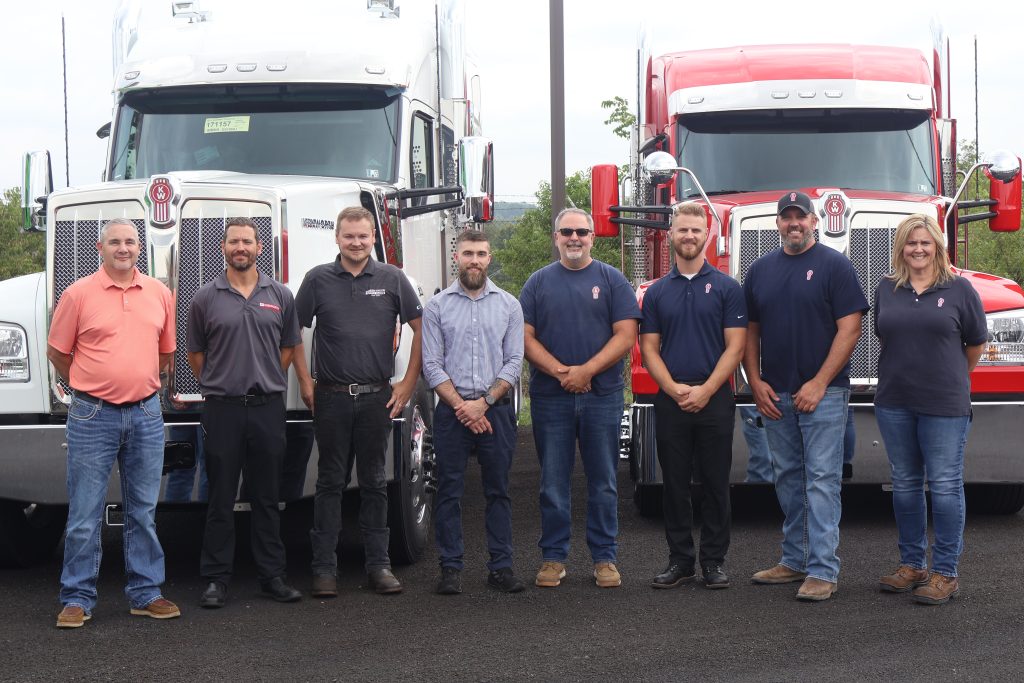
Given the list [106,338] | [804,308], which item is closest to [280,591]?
[106,338]

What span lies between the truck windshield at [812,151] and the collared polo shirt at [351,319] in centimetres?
355

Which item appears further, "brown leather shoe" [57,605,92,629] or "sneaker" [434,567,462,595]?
→ "sneaker" [434,567,462,595]

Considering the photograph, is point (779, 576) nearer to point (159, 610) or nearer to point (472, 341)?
point (472, 341)

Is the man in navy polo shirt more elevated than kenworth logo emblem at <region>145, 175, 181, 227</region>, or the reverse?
kenworth logo emblem at <region>145, 175, 181, 227</region>

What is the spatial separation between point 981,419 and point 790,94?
2923 millimetres

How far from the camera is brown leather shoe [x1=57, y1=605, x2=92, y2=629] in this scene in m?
6.58

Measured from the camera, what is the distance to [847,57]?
33.4 feet

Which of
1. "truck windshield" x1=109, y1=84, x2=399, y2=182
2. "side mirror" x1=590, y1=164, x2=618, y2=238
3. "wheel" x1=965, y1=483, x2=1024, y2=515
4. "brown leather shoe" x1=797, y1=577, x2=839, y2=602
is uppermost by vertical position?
"truck windshield" x1=109, y1=84, x2=399, y2=182

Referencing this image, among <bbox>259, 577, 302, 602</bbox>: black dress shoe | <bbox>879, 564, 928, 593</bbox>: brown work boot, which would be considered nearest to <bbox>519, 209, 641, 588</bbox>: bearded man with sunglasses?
<bbox>259, 577, 302, 602</bbox>: black dress shoe

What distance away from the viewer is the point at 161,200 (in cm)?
734

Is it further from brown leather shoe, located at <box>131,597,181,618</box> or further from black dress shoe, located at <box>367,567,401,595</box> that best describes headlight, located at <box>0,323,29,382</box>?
black dress shoe, located at <box>367,567,401,595</box>

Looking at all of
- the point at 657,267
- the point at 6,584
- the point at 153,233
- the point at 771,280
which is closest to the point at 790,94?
the point at 657,267

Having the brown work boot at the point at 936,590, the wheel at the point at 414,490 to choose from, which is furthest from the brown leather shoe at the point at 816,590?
the wheel at the point at 414,490

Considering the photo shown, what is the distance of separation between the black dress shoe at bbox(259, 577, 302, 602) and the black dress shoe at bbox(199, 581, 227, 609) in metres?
0.23
